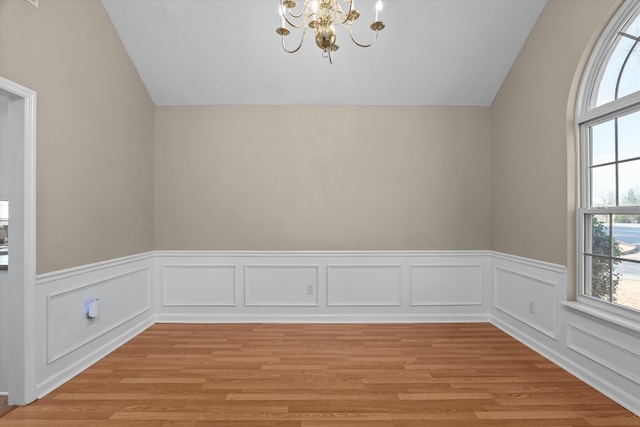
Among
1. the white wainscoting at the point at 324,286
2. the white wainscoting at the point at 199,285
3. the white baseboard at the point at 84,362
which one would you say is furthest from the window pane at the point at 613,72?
the white baseboard at the point at 84,362

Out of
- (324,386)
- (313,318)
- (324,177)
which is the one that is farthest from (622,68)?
(313,318)

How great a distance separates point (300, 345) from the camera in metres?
3.43

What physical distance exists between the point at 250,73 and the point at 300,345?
114 inches

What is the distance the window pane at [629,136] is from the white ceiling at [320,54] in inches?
56.2

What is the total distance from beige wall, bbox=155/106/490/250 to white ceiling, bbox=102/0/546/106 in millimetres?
203

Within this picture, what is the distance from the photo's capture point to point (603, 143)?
275 cm

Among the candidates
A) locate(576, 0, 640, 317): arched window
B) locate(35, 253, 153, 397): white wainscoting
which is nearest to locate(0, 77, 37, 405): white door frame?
locate(35, 253, 153, 397): white wainscoting

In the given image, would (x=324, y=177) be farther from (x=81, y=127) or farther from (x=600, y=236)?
(x=600, y=236)

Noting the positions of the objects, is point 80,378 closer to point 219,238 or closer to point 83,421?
point 83,421

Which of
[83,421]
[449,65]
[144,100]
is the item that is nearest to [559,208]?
[449,65]

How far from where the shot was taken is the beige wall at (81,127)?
247 centimetres

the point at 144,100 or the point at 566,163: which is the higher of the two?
the point at 144,100

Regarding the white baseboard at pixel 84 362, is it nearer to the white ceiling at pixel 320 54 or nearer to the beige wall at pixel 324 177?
the beige wall at pixel 324 177

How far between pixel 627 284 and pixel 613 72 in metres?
1.55
